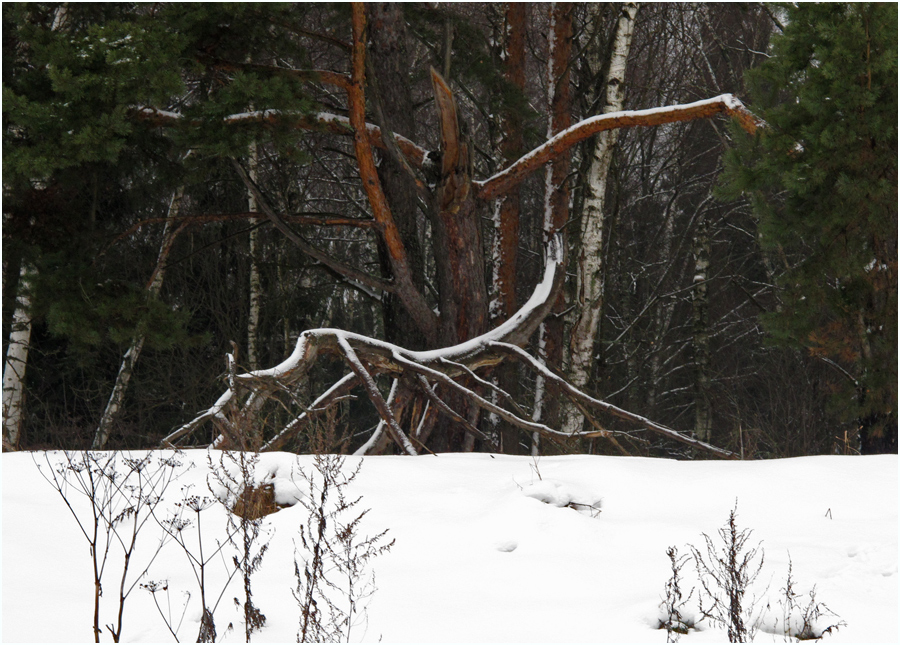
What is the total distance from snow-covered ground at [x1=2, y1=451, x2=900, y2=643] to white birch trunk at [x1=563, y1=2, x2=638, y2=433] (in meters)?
4.05

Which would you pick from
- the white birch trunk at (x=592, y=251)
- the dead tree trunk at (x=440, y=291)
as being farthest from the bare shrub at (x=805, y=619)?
the white birch trunk at (x=592, y=251)

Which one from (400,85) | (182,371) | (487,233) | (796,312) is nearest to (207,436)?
(182,371)

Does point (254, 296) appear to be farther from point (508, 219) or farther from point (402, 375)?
point (402, 375)

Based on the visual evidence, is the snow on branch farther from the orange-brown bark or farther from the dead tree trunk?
the orange-brown bark

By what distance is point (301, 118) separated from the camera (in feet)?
20.5

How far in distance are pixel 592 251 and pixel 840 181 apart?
3.38 meters

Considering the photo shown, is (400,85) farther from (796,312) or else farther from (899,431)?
(899,431)

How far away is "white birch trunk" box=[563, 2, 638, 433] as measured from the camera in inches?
324

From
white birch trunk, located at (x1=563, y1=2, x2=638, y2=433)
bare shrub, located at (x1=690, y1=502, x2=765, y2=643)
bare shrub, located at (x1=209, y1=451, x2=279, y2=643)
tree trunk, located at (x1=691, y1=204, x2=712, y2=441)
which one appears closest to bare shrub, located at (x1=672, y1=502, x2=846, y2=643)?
bare shrub, located at (x1=690, y1=502, x2=765, y2=643)

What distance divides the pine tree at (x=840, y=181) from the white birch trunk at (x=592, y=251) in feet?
7.96

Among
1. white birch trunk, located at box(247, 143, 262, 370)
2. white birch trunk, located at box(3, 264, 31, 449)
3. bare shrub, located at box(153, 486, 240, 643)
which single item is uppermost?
white birch trunk, located at box(247, 143, 262, 370)

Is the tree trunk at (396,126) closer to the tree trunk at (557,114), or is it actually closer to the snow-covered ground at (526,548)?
the tree trunk at (557,114)

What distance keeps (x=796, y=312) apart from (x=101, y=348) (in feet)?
31.7

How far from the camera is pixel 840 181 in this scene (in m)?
5.20
